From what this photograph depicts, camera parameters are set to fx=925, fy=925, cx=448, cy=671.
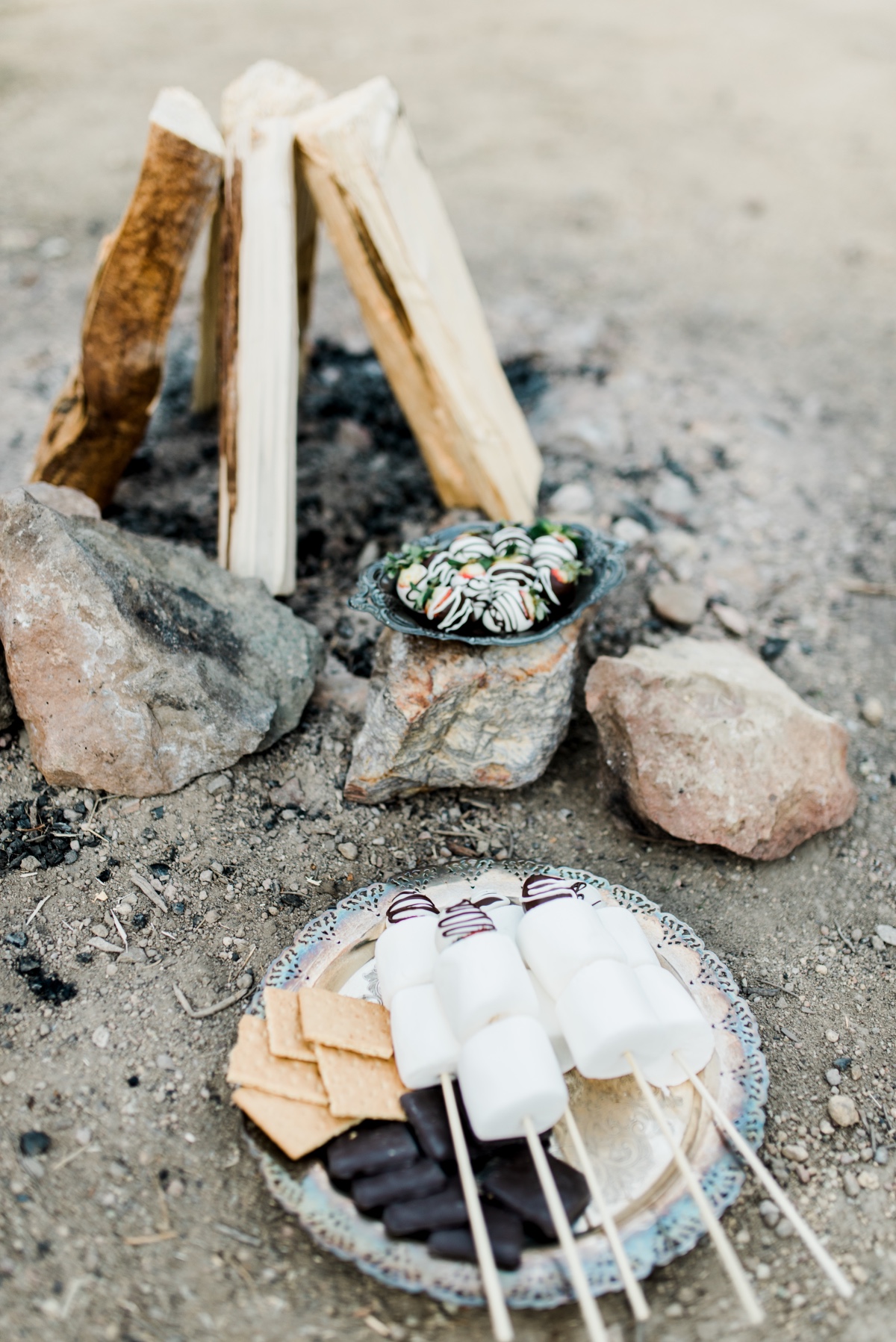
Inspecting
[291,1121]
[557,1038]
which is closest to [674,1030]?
[557,1038]

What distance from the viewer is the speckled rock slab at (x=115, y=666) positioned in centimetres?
302

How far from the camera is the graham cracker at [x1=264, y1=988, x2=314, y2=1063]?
238 centimetres

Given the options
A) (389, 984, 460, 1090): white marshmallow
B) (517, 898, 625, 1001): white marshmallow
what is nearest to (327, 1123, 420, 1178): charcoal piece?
(389, 984, 460, 1090): white marshmallow

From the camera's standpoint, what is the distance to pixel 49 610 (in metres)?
3.00

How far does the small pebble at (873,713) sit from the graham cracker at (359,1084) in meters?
2.58

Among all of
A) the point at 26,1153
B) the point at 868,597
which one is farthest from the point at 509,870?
the point at 868,597

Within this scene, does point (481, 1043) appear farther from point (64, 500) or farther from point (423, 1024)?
point (64, 500)

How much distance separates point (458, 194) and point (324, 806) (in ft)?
20.1

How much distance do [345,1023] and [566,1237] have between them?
763 millimetres

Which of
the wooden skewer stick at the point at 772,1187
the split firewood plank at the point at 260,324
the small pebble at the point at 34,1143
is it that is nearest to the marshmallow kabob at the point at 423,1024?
the wooden skewer stick at the point at 772,1187

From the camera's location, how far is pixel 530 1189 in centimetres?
218

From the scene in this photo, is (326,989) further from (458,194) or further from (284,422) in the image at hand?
(458,194)

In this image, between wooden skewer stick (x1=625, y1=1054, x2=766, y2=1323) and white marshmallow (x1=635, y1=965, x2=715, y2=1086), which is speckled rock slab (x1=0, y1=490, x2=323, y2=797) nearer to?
white marshmallow (x1=635, y1=965, x2=715, y2=1086)

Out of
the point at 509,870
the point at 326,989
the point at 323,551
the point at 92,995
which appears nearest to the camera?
the point at 326,989
